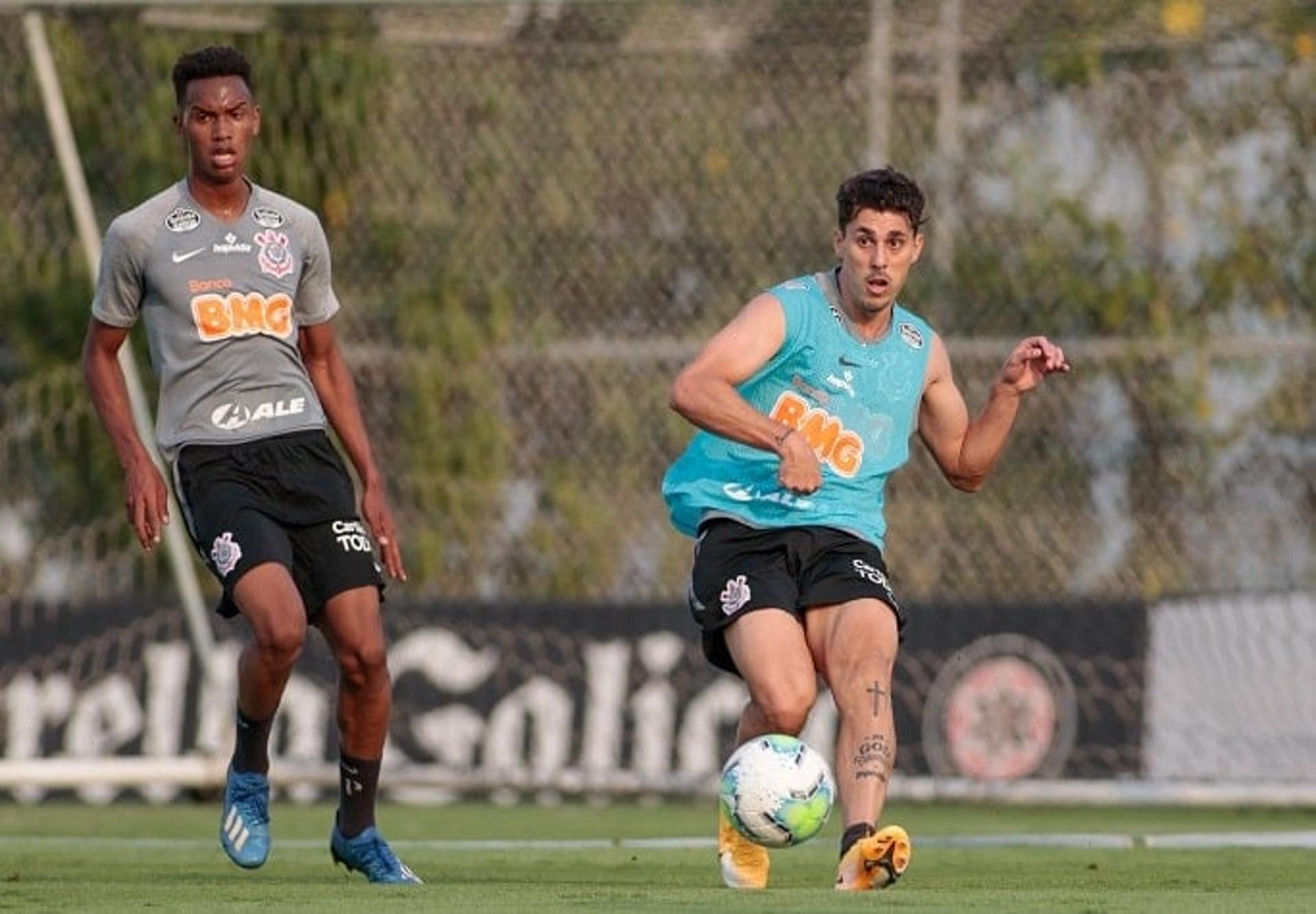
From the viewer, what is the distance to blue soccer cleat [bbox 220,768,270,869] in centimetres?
836

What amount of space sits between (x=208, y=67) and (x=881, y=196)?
6.54 ft

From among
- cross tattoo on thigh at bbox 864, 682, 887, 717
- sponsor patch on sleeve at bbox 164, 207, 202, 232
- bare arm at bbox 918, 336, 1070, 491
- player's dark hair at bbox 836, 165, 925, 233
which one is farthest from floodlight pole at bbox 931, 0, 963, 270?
cross tattoo on thigh at bbox 864, 682, 887, 717

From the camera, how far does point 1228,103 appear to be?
14344 millimetres

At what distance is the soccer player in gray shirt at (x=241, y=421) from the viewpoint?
8500 millimetres

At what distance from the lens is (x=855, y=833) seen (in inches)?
296

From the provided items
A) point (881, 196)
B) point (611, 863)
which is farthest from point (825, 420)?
point (611, 863)

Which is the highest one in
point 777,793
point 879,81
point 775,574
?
point 879,81

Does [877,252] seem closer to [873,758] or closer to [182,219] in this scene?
[873,758]

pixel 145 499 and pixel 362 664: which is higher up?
pixel 145 499

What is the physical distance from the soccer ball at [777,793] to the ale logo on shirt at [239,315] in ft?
6.53

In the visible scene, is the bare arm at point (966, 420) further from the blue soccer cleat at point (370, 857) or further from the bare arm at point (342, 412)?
the blue soccer cleat at point (370, 857)

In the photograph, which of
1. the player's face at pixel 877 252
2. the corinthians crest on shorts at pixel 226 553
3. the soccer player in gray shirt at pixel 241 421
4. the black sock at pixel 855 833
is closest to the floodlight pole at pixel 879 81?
the soccer player in gray shirt at pixel 241 421

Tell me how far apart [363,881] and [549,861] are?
135 centimetres

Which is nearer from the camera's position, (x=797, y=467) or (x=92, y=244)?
(x=797, y=467)
